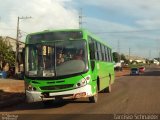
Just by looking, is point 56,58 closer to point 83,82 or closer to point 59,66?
point 59,66

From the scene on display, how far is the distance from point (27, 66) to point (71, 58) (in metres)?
1.77

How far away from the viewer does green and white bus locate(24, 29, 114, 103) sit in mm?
16469

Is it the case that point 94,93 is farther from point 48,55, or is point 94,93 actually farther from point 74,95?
point 48,55

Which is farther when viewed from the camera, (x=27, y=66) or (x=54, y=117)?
(x=27, y=66)

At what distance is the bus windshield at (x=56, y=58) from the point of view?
1661 centimetres

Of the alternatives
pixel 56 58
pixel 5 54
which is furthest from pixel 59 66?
pixel 5 54

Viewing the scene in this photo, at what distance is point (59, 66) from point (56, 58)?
377mm

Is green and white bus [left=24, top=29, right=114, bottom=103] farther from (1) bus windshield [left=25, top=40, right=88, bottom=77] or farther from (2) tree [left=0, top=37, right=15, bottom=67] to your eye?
(2) tree [left=0, top=37, right=15, bottom=67]

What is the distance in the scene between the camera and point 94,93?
17516mm

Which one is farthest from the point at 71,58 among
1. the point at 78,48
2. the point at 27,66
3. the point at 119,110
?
the point at 119,110

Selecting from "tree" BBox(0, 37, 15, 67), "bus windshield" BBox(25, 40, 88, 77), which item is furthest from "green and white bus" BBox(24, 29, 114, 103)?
"tree" BBox(0, 37, 15, 67)

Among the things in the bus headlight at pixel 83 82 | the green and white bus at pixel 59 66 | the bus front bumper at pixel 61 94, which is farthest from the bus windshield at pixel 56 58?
the bus front bumper at pixel 61 94

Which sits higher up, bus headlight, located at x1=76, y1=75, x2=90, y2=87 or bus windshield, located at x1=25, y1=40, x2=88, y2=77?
bus windshield, located at x1=25, y1=40, x2=88, y2=77

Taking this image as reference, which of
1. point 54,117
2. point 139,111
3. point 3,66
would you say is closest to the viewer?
point 54,117
